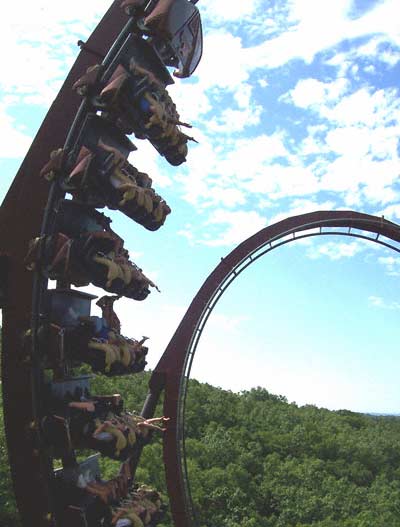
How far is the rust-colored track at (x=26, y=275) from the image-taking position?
507 cm

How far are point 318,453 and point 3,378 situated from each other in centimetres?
4726

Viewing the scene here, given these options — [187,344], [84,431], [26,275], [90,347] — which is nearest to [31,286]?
[26,275]

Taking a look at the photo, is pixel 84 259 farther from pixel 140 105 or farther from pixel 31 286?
pixel 140 105

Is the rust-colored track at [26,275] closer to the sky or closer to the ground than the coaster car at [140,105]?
closer to the ground

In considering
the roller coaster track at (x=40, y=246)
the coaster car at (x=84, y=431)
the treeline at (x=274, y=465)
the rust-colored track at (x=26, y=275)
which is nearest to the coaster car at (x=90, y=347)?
the roller coaster track at (x=40, y=246)

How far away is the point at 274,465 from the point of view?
1702 inches

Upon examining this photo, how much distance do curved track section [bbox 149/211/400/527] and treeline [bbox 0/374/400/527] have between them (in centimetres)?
1222

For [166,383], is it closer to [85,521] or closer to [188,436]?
[85,521]

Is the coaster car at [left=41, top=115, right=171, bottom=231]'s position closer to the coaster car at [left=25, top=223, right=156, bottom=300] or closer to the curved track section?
the coaster car at [left=25, top=223, right=156, bottom=300]

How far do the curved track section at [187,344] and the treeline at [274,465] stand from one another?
12216mm

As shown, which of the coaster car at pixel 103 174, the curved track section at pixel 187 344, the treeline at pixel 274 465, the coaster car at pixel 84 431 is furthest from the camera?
the treeline at pixel 274 465

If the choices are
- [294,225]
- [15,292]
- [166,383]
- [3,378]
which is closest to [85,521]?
[3,378]

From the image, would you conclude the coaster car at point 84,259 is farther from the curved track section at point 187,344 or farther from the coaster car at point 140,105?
the curved track section at point 187,344

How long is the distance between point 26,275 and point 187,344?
6394 millimetres
